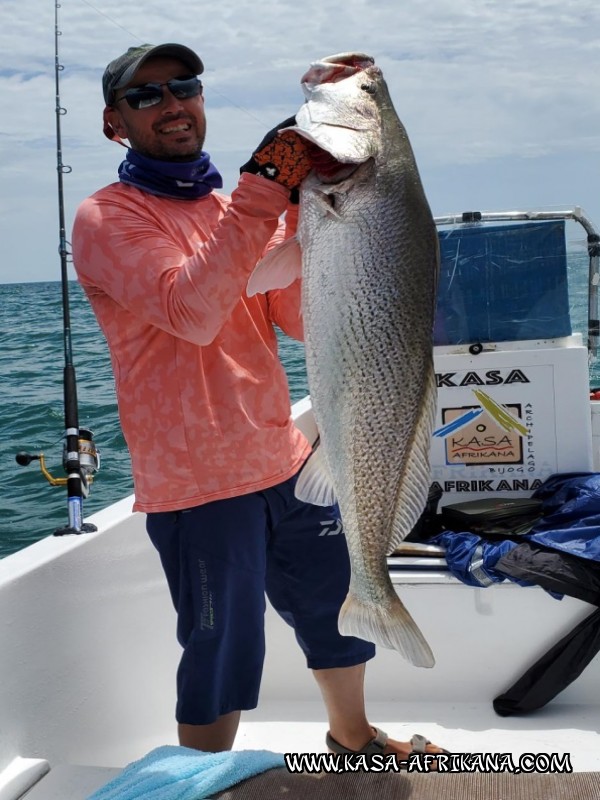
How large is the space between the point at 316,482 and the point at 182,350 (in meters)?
0.56

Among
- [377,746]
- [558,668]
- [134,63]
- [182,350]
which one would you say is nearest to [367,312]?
[182,350]

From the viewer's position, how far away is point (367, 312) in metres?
1.88

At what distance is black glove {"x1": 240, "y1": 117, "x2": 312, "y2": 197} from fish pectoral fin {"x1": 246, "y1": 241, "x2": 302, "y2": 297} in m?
0.14

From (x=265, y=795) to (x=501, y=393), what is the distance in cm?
289

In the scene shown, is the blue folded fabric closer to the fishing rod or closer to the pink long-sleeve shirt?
the pink long-sleeve shirt

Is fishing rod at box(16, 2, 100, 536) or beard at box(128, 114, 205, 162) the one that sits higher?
beard at box(128, 114, 205, 162)

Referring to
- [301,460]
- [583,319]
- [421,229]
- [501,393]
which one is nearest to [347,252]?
[421,229]

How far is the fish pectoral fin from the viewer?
1990 millimetres

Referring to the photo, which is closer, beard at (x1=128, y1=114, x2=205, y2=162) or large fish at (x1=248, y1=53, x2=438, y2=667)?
large fish at (x1=248, y1=53, x2=438, y2=667)

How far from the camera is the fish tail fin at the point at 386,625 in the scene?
6.36 feet

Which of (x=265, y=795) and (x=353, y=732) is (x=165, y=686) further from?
(x=265, y=795)

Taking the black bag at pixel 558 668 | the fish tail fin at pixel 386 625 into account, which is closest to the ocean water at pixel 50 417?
the black bag at pixel 558 668

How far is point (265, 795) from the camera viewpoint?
209cm

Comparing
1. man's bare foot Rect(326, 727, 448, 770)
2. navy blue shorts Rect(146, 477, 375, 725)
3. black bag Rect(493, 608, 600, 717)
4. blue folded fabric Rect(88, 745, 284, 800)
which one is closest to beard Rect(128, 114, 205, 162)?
navy blue shorts Rect(146, 477, 375, 725)
